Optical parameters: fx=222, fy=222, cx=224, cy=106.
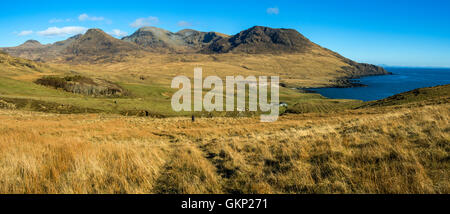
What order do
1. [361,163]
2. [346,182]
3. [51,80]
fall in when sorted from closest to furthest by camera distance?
[346,182] < [361,163] < [51,80]

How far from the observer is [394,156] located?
6016 millimetres

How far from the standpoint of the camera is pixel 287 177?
18.0ft

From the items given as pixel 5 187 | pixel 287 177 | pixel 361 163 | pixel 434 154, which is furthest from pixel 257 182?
pixel 5 187

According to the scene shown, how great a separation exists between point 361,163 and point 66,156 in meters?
8.38

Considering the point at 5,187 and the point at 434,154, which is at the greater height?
the point at 434,154
